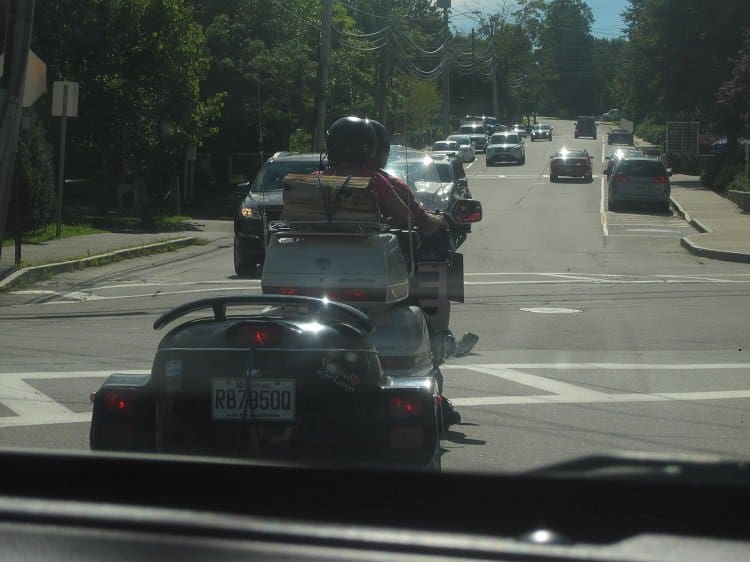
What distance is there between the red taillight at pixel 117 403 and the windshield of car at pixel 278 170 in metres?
14.3

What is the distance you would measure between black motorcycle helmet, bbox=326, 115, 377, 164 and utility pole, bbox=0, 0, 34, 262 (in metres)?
9.64

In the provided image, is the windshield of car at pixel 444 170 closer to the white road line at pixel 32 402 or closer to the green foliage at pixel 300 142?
the white road line at pixel 32 402

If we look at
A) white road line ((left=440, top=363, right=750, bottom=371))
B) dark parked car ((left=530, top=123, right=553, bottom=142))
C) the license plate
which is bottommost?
white road line ((left=440, top=363, right=750, bottom=371))

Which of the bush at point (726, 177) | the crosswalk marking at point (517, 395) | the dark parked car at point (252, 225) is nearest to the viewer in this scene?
the crosswalk marking at point (517, 395)

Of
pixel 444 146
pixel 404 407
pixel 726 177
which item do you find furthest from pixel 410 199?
pixel 444 146

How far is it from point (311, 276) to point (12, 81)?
10.7 metres

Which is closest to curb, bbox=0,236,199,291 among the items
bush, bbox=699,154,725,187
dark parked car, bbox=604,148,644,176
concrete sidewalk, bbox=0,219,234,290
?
concrete sidewalk, bbox=0,219,234,290

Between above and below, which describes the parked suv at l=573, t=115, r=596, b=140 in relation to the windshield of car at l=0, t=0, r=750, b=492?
above

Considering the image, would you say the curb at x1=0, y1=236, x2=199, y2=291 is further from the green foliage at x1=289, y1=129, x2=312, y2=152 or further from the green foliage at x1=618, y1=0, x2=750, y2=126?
the green foliage at x1=618, y1=0, x2=750, y2=126

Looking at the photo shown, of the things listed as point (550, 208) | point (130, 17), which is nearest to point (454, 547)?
point (130, 17)

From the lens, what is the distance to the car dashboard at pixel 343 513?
2996 millimetres

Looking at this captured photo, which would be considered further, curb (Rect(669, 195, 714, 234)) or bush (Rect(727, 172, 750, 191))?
bush (Rect(727, 172, 750, 191))

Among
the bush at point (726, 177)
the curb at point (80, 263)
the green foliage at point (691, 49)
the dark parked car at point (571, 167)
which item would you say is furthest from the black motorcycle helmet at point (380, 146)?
the green foliage at point (691, 49)

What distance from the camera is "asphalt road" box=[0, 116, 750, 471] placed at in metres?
7.62
